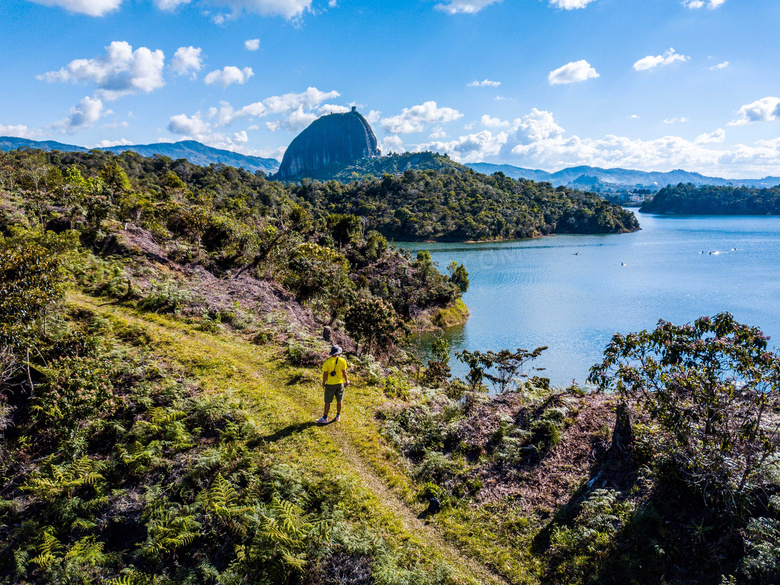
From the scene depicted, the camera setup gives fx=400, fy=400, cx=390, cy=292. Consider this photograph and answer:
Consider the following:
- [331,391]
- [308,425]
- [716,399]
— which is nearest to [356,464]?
[308,425]

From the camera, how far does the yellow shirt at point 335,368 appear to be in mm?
10094

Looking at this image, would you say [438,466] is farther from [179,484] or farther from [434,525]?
[179,484]

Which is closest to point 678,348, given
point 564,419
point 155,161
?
point 564,419

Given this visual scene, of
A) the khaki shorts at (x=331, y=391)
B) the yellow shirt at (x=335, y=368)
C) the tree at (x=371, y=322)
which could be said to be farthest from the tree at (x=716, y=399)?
the tree at (x=371, y=322)

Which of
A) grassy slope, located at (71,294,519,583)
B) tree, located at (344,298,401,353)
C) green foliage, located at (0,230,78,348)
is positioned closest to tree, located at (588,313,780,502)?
grassy slope, located at (71,294,519,583)

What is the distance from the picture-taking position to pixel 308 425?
1024cm

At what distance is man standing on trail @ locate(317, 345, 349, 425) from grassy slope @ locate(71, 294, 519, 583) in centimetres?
64

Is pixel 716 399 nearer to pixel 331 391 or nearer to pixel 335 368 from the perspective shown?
pixel 335 368

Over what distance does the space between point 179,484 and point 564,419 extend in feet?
32.0

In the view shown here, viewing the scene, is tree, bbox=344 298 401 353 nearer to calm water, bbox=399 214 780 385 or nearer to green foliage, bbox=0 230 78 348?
green foliage, bbox=0 230 78 348

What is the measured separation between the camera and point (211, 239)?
27938 mm

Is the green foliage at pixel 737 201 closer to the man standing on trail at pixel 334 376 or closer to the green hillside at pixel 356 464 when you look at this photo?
the green hillside at pixel 356 464

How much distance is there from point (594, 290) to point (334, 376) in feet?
199

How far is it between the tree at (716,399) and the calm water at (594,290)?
2372cm
